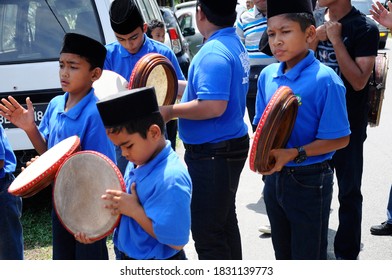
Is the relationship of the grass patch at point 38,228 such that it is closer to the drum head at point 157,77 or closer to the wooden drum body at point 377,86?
the drum head at point 157,77

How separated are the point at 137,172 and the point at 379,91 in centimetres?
218

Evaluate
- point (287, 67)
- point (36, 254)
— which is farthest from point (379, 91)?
point (36, 254)

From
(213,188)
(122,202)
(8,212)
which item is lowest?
(8,212)

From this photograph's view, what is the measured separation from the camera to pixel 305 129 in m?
3.28

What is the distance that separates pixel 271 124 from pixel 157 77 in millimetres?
1013

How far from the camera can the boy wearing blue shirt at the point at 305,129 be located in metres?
3.22

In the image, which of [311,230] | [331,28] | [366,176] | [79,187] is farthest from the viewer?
[366,176]

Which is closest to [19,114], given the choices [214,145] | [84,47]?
[84,47]

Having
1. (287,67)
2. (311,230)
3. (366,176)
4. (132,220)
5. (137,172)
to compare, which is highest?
(287,67)

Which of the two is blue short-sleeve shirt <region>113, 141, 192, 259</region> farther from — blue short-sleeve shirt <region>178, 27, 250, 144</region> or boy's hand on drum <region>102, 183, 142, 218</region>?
blue short-sleeve shirt <region>178, 27, 250, 144</region>

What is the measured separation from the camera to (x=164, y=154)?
9.10ft

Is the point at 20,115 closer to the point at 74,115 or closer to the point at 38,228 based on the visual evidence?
the point at 74,115

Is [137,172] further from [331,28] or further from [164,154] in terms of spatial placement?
[331,28]

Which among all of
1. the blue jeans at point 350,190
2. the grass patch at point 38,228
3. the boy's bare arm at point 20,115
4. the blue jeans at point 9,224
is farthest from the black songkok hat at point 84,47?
the grass patch at point 38,228
